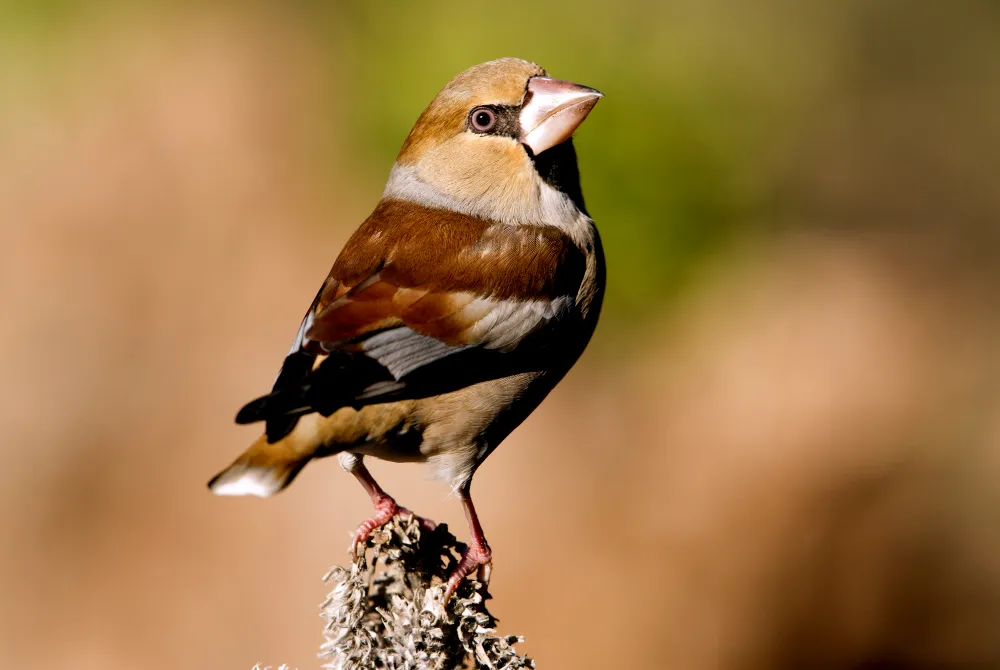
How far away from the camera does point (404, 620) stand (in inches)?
97.1

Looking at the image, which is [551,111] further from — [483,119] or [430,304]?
[430,304]

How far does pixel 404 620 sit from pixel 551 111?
51.9 inches

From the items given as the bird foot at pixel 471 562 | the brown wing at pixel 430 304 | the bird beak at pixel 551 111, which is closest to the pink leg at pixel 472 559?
the bird foot at pixel 471 562

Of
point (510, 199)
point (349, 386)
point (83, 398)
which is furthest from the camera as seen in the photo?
point (83, 398)

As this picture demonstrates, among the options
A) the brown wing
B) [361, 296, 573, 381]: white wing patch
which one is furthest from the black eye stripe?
[361, 296, 573, 381]: white wing patch

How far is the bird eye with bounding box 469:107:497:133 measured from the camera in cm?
296

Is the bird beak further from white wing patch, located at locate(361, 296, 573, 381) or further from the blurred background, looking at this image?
the blurred background

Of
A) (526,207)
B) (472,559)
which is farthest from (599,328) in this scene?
(472,559)

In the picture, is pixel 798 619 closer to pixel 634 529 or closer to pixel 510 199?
pixel 634 529

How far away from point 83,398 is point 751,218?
3829 millimetres

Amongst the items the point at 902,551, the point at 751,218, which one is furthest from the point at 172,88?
the point at 902,551

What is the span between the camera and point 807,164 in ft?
22.0

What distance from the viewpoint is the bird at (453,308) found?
2494mm

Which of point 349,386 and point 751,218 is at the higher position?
point 751,218
